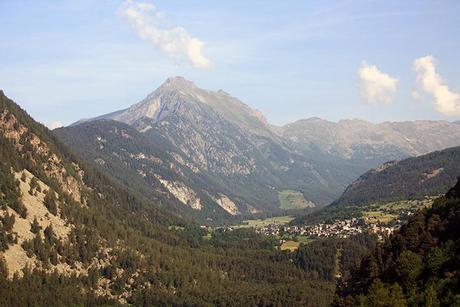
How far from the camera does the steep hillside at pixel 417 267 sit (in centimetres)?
12825

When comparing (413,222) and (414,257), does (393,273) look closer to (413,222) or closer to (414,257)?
(414,257)

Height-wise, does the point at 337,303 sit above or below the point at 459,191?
below

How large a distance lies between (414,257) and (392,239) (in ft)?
128

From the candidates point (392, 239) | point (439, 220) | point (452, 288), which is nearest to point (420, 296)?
point (452, 288)

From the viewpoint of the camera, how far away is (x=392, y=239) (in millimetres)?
194750

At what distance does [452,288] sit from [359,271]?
61.1 metres

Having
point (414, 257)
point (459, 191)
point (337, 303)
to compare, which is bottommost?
point (337, 303)

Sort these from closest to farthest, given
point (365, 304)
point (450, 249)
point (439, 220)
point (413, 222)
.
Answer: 1. point (365, 304)
2. point (450, 249)
3. point (439, 220)
4. point (413, 222)

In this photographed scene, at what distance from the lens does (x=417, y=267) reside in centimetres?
15212

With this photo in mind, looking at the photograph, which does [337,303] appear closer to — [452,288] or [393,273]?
[393,273]

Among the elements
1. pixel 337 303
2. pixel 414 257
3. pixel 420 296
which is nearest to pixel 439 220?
pixel 414 257

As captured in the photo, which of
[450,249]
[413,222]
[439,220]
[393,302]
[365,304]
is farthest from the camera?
[413,222]

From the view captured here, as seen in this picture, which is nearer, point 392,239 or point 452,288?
point 452,288

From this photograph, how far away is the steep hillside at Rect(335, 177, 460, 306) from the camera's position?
5049 inches
